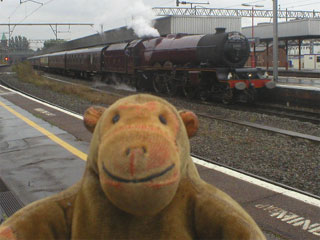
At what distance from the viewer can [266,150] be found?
7.25 meters

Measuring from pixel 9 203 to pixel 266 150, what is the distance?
15.6 feet

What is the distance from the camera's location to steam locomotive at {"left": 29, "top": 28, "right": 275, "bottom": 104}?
575 inches

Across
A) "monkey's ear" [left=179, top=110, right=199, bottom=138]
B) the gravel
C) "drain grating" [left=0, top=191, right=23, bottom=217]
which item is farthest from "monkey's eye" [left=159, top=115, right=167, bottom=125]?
the gravel

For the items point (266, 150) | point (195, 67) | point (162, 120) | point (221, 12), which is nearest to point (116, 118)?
point (162, 120)

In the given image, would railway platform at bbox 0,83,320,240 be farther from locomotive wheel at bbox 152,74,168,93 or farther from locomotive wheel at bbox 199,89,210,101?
locomotive wheel at bbox 152,74,168,93

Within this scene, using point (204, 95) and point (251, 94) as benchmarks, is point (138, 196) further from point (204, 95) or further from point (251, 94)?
point (204, 95)

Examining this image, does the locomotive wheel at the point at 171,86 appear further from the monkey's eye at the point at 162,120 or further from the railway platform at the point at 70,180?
the monkey's eye at the point at 162,120

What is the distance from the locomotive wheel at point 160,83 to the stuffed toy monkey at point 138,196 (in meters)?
15.7

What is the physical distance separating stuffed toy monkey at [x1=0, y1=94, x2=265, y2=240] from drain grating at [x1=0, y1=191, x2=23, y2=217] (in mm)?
2216

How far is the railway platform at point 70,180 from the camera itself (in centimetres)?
380

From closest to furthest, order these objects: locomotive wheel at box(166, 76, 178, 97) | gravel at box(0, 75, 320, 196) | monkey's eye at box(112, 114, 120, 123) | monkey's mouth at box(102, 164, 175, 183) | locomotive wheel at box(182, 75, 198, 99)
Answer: monkey's mouth at box(102, 164, 175, 183)
monkey's eye at box(112, 114, 120, 123)
gravel at box(0, 75, 320, 196)
locomotive wheel at box(182, 75, 198, 99)
locomotive wheel at box(166, 76, 178, 97)

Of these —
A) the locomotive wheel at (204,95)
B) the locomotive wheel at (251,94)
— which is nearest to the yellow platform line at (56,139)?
the locomotive wheel at (204,95)

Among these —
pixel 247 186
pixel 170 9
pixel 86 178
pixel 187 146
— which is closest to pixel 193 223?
pixel 187 146

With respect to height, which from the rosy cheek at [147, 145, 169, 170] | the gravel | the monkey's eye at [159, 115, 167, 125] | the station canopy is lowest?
the gravel
